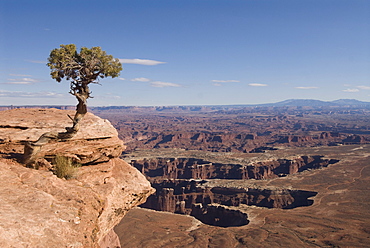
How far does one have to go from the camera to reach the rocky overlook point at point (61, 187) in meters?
8.27

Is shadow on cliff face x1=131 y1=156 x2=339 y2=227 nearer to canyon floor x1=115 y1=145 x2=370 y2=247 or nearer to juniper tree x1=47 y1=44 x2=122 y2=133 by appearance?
canyon floor x1=115 y1=145 x2=370 y2=247

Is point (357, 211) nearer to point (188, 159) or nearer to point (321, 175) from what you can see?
point (321, 175)

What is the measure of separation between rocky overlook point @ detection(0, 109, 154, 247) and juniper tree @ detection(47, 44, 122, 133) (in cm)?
293

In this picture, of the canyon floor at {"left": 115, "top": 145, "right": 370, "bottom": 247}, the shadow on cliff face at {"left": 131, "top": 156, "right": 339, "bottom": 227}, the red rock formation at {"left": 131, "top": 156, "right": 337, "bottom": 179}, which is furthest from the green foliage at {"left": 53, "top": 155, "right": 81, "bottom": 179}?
the red rock formation at {"left": 131, "top": 156, "right": 337, "bottom": 179}

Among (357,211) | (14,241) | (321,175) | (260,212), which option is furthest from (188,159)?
(14,241)

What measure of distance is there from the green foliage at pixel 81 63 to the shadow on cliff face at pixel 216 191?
48.5 meters

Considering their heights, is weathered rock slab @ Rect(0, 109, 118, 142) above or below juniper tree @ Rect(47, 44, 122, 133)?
below

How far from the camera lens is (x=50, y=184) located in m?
11.4

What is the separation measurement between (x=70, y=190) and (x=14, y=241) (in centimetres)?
397

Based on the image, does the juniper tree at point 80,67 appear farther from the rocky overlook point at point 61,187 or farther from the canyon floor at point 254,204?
the canyon floor at point 254,204

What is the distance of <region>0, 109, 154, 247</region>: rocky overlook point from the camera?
27.1 ft

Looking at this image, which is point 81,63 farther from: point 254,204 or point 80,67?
point 254,204

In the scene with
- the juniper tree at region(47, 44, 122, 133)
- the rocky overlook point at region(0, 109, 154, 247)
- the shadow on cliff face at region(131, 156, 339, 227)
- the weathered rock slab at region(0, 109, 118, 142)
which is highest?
the juniper tree at region(47, 44, 122, 133)

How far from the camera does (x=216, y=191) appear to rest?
80500 millimetres
